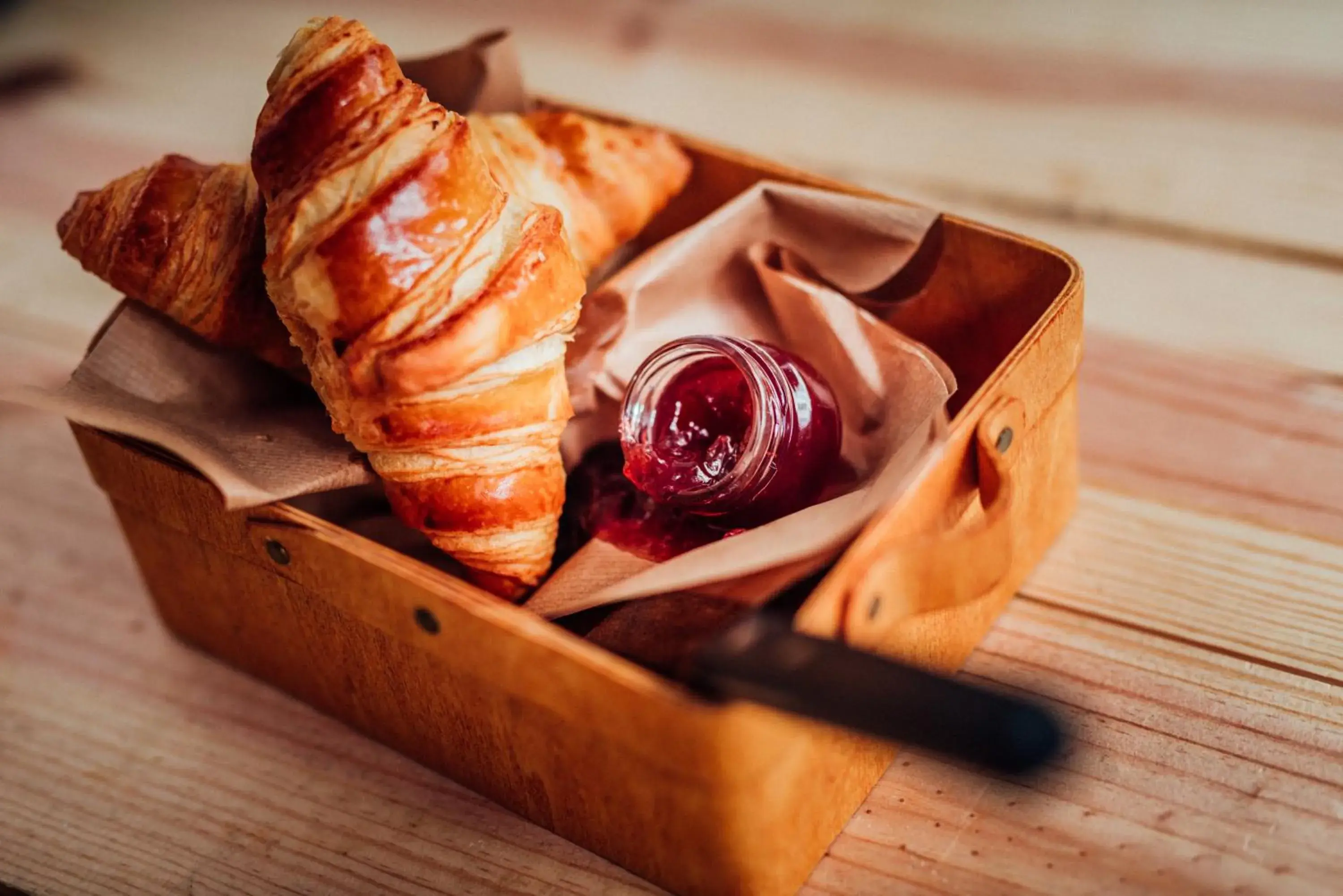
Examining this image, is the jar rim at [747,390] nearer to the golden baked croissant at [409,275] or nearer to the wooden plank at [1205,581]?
the golden baked croissant at [409,275]

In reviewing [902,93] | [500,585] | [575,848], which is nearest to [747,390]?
[500,585]

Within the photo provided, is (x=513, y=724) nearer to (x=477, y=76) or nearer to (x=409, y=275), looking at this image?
(x=409, y=275)

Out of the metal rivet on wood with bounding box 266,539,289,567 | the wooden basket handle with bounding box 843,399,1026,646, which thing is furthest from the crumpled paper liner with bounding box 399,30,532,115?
the wooden basket handle with bounding box 843,399,1026,646

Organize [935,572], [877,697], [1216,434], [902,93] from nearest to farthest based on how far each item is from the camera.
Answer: [877,697]
[935,572]
[1216,434]
[902,93]

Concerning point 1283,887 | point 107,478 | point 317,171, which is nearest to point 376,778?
point 107,478

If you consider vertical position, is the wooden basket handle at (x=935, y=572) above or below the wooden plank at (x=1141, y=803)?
above

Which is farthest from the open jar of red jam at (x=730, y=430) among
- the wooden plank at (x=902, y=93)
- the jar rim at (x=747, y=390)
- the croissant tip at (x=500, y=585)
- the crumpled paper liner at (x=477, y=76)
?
the wooden plank at (x=902, y=93)

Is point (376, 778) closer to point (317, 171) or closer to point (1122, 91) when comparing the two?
point (317, 171)
